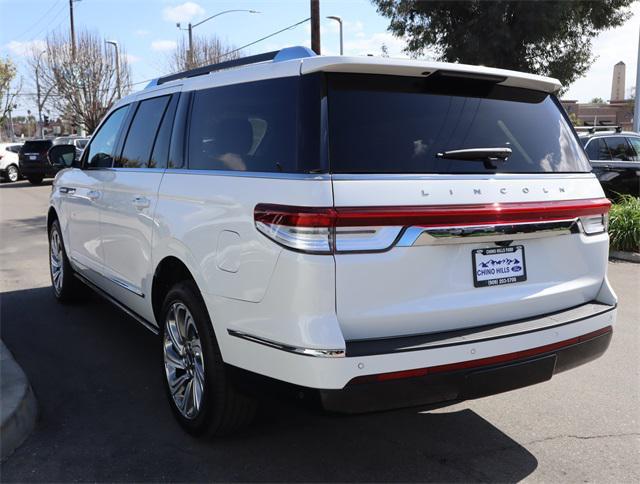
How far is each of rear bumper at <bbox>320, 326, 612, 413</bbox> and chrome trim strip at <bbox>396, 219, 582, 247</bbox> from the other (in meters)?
0.55

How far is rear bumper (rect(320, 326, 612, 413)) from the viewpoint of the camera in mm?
2615

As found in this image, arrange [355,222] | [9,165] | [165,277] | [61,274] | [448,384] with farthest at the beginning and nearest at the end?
[9,165] < [61,274] < [165,277] < [448,384] < [355,222]

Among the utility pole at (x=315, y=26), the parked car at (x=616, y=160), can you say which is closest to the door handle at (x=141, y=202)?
the parked car at (x=616, y=160)

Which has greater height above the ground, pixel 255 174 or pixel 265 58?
pixel 265 58

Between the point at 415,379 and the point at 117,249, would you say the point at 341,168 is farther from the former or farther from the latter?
the point at 117,249

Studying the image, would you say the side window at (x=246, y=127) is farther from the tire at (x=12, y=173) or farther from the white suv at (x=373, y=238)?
the tire at (x=12, y=173)

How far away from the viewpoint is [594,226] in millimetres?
3350

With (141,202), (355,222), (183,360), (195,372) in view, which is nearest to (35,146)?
(141,202)

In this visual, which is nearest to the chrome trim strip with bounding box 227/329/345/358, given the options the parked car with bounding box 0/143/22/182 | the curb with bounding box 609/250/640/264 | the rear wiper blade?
the rear wiper blade

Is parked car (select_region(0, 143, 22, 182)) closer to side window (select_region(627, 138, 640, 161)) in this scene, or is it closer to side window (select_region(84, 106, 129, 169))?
side window (select_region(84, 106, 129, 169))

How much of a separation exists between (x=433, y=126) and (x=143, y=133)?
226 cm

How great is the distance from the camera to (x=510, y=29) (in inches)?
534

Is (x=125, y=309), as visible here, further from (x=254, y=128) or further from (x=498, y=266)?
(x=498, y=266)

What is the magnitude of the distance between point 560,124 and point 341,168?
154 centimetres
